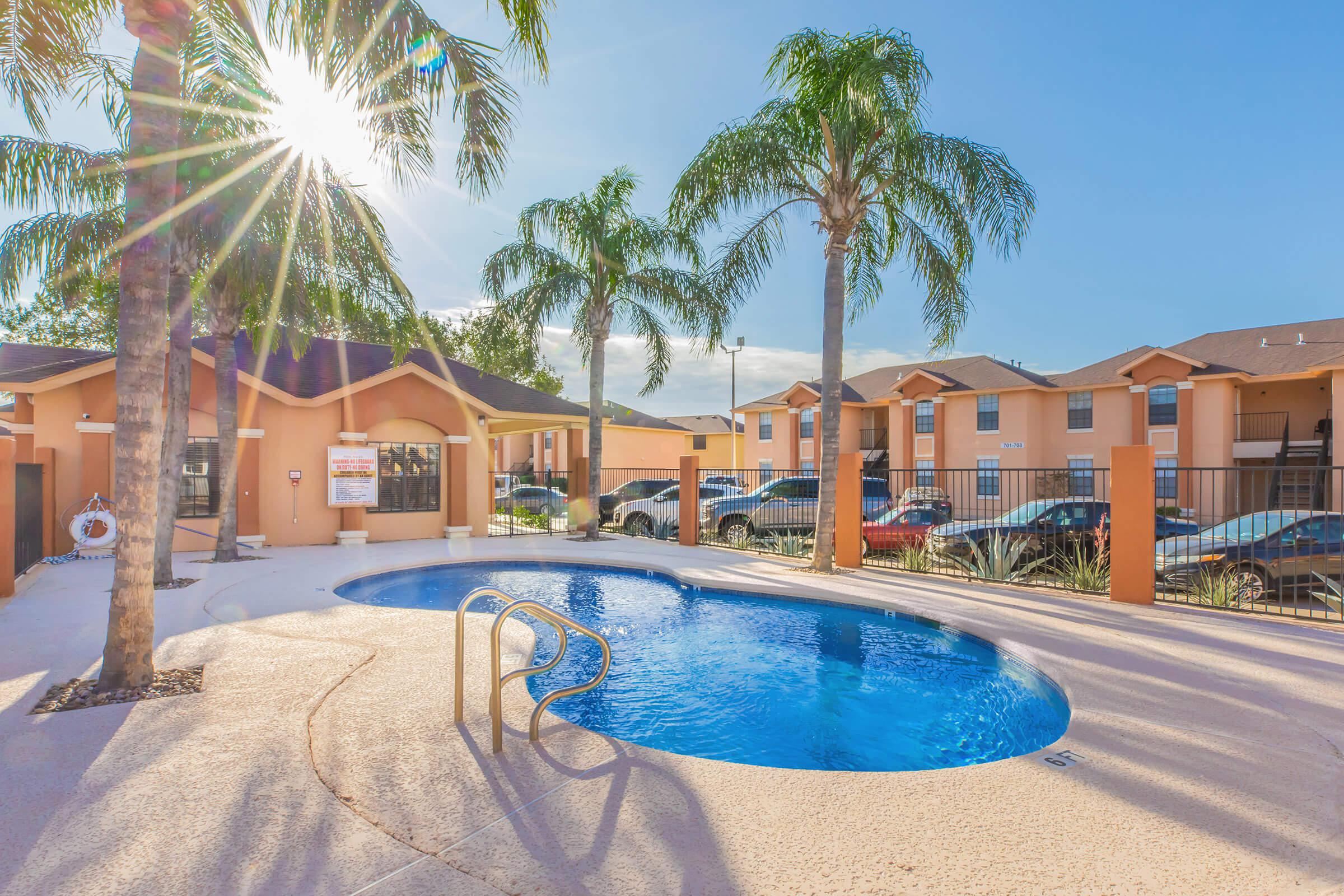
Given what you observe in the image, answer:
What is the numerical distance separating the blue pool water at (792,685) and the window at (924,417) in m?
24.3

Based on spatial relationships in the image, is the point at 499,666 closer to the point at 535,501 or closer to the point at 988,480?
the point at 535,501

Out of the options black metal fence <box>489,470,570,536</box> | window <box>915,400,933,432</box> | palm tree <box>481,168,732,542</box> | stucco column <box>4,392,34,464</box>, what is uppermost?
palm tree <box>481,168,732,542</box>

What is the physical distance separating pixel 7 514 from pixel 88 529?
4993mm

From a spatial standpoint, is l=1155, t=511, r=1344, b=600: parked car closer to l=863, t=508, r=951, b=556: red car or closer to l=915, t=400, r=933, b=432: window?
l=863, t=508, r=951, b=556: red car

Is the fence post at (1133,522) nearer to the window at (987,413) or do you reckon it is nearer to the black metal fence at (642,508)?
the black metal fence at (642,508)

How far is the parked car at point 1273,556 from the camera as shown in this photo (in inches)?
387

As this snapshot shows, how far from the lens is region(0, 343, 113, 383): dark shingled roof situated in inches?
526

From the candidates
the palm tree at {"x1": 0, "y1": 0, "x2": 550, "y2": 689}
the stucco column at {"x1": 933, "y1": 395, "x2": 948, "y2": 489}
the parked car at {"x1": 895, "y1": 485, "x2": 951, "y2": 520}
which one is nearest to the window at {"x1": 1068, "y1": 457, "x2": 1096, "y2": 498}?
the stucco column at {"x1": 933, "y1": 395, "x2": 948, "y2": 489}

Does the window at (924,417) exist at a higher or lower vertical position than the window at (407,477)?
higher

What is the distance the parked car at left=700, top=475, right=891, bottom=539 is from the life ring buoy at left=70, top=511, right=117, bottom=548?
12.4 metres

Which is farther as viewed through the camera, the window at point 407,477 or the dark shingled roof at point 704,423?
the dark shingled roof at point 704,423

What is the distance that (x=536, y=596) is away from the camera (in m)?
11.4

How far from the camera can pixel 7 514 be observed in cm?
899

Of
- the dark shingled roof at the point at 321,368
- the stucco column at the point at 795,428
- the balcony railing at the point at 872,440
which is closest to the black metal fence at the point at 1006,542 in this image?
the dark shingled roof at the point at 321,368
